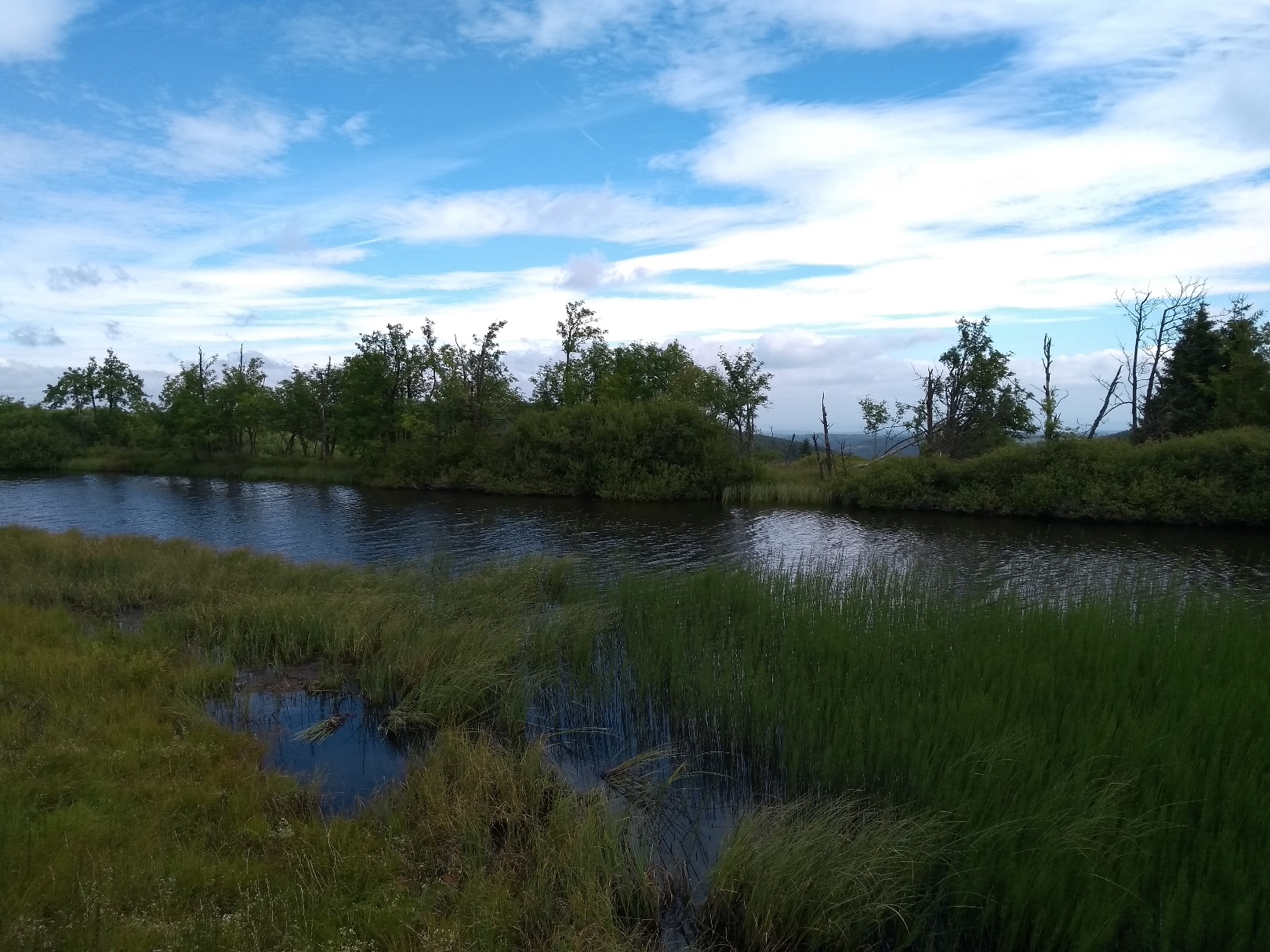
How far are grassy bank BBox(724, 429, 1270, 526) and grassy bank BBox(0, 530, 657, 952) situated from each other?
2706 cm

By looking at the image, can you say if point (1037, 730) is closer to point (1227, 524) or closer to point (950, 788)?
point (950, 788)

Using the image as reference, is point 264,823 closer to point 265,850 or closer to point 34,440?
point 265,850

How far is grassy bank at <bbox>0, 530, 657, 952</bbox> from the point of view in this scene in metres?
4.82

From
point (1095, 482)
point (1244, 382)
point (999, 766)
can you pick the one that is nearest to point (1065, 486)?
point (1095, 482)

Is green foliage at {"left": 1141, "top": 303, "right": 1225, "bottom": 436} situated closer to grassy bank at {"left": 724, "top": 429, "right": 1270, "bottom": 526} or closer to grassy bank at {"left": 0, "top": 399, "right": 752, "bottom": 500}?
grassy bank at {"left": 724, "top": 429, "right": 1270, "bottom": 526}

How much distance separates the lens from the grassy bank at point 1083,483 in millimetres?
28109

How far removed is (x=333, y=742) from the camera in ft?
29.5

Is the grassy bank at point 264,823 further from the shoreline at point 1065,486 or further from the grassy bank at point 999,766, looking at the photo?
the shoreline at point 1065,486

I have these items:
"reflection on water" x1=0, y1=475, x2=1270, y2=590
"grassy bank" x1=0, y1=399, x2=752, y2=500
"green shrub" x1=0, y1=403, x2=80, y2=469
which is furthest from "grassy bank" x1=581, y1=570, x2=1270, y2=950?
"green shrub" x1=0, y1=403, x2=80, y2=469

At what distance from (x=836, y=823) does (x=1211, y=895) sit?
241cm

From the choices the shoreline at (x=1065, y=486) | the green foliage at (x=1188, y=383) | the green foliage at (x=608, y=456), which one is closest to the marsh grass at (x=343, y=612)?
the shoreline at (x=1065, y=486)

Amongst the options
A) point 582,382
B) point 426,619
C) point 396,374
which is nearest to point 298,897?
point 426,619

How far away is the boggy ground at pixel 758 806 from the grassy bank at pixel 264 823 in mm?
30

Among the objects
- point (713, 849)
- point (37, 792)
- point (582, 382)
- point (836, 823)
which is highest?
point (582, 382)
